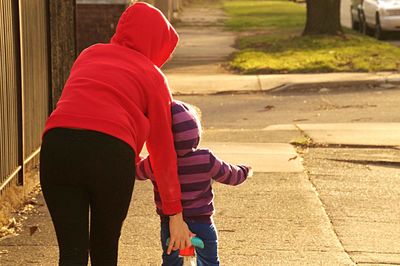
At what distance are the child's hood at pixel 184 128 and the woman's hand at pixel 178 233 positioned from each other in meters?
0.33

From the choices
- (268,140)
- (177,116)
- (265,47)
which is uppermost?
(177,116)

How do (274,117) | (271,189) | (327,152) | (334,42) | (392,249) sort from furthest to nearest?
(334,42)
(274,117)
(327,152)
(271,189)
(392,249)

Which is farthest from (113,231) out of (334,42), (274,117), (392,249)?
(334,42)

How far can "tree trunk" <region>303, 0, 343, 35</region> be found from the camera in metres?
22.6

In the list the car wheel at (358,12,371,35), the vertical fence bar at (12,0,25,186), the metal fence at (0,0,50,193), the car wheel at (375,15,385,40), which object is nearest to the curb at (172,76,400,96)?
the metal fence at (0,0,50,193)

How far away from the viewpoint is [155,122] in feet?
13.6

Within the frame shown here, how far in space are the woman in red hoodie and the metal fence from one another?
3110 mm

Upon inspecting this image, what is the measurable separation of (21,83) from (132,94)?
12.3 ft

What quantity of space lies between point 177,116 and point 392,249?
2.73m

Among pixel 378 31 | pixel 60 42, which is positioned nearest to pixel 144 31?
pixel 60 42

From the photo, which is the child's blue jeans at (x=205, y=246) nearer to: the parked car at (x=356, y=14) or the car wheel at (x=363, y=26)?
the car wheel at (x=363, y=26)

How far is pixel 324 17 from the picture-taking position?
22.7 metres

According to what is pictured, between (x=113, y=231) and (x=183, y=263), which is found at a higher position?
(x=113, y=231)

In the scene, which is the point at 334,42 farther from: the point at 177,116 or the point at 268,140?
the point at 177,116
